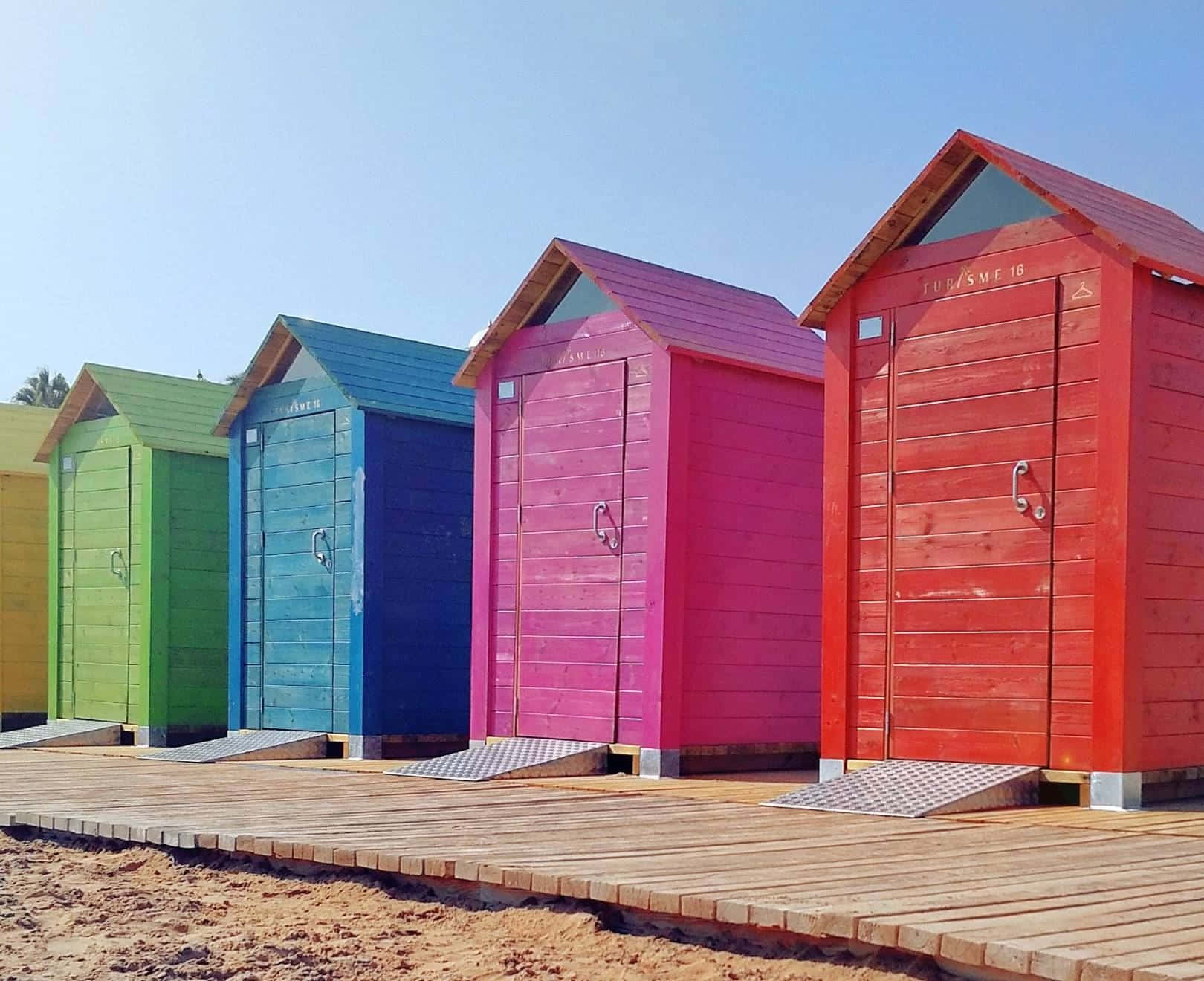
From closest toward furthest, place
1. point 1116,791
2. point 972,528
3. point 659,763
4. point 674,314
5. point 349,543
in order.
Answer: point 1116,791, point 972,528, point 659,763, point 674,314, point 349,543

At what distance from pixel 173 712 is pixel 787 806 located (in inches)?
315

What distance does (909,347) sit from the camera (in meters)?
9.03

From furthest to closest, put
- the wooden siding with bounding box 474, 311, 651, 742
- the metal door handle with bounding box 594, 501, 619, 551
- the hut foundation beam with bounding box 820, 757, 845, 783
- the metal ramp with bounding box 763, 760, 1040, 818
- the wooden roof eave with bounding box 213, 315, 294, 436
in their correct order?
the wooden roof eave with bounding box 213, 315, 294, 436 < the metal door handle with bounding box 594, 501, 619, 551 < the wooden siding with bounding box 474, 311, 651, 742 < the hut foundation beam with bounding box 820, 757, 845, 783 < the metal ramp with bounding box 763, 760, 1040, 818

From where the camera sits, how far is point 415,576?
41.3 ft

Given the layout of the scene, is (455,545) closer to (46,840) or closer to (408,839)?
(46,840)

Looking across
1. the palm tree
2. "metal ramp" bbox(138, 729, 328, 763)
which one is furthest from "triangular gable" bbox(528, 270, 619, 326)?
the palm tree

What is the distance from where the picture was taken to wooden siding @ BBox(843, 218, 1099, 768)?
8125 mm

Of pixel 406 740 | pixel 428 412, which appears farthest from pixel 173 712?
pixel 428 412

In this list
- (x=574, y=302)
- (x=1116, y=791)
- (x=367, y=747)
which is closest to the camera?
(x=1116, y=791)

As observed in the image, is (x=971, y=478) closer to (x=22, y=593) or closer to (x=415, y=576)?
(x=415, y=576)

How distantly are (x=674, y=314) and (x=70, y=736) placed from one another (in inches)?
294

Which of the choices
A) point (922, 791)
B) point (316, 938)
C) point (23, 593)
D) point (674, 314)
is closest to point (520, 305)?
point (674, 314)

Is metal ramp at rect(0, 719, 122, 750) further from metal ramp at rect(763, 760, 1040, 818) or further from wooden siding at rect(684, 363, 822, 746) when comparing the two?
metal ramp at rect(763, 760, 1040, 818)

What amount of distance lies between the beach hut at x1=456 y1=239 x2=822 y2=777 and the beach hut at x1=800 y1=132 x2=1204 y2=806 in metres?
1.28
